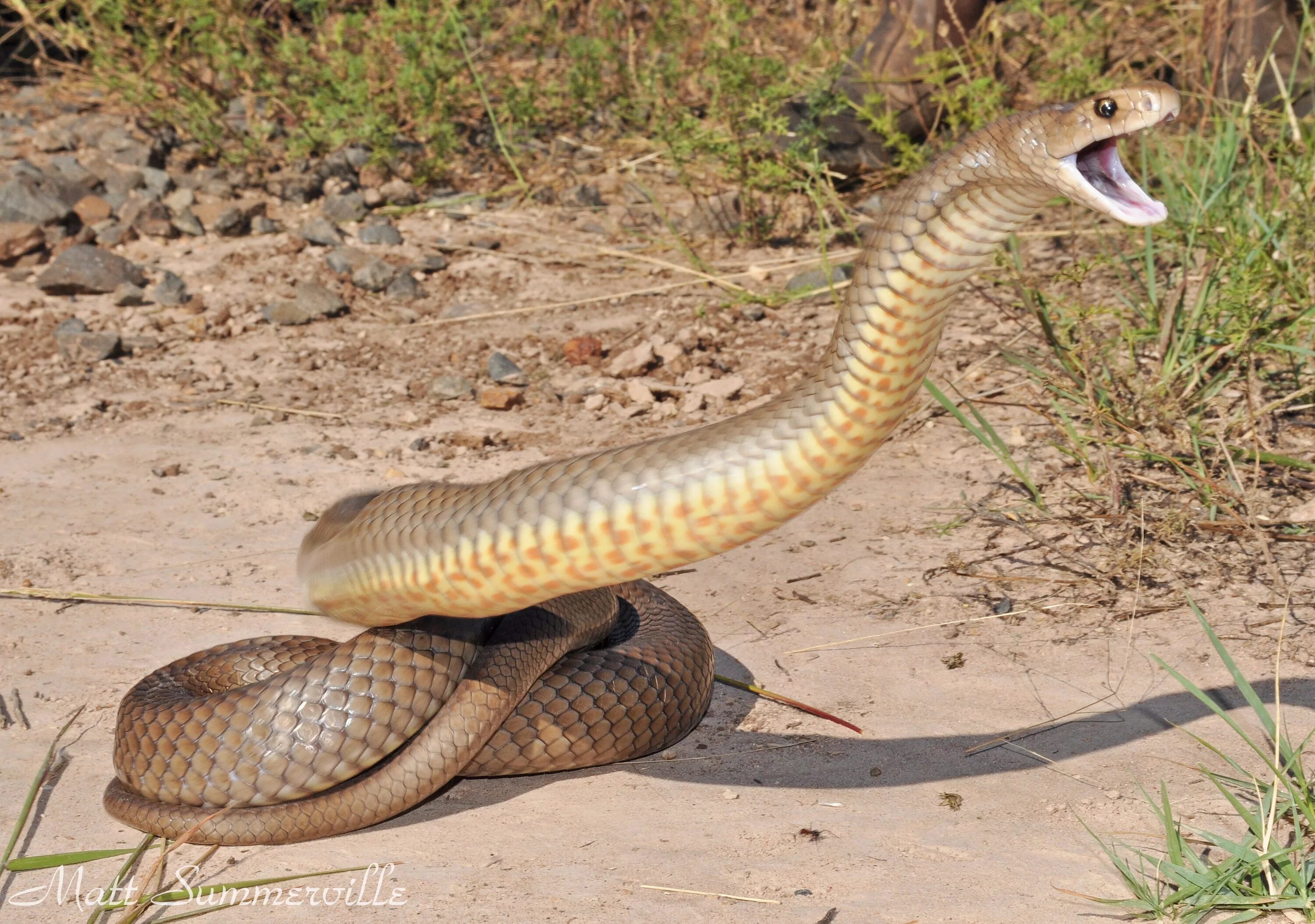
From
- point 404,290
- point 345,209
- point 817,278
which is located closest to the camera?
point 817,278

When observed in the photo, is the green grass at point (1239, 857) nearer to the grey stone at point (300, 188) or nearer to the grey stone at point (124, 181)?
the grey stone at point (300, 188)

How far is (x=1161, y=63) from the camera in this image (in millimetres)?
7008

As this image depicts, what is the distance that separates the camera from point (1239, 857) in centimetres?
226

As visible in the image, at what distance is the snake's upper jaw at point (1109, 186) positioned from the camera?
2010mm

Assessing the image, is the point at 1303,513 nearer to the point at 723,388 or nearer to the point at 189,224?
the point at 723,388

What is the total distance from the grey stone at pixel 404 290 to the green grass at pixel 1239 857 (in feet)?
15.0

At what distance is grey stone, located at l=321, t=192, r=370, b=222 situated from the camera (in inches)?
272

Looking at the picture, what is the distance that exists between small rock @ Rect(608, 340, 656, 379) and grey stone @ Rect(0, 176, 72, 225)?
3.18m

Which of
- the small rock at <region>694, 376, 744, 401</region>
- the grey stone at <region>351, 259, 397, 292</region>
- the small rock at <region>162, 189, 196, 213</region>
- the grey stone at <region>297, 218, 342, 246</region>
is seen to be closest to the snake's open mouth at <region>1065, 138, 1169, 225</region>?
the small rock at <region>694, 376, 744, 401</region>

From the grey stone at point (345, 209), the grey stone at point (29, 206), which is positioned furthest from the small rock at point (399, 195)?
the grey stone at point (29, 206)

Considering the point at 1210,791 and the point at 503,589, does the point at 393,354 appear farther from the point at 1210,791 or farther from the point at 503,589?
the point at 1210,791

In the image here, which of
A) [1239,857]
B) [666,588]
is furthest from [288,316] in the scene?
[1239,857]

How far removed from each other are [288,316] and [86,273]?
1.03 m

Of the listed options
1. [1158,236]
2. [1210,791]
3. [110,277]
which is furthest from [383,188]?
[1210,791]
